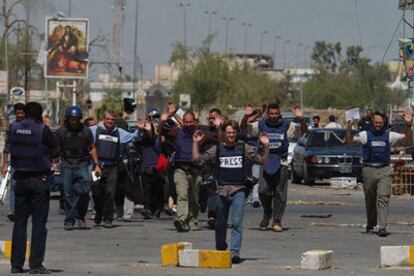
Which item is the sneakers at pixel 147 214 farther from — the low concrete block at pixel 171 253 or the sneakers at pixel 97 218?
the low concrete block at pixel 171 253

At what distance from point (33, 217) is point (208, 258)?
2051 mm

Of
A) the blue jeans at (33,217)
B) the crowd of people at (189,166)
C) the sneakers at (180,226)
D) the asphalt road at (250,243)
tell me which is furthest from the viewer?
the sneakers at (180,226)

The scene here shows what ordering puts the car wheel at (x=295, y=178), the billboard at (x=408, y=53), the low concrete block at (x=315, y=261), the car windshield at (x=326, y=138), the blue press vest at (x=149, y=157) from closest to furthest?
the low concrete block at (x=315, y=261) → the blue press vest at (x=149, y=157) → the car windshield at (x=326, y=138) → the car wheel at (x=295, y=178) → the billboard at (x=408, y=53)

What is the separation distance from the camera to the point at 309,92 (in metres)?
131

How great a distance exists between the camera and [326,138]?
38062 mm

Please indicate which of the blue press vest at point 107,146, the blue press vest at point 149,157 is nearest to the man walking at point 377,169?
the blue press vest at point 107,146

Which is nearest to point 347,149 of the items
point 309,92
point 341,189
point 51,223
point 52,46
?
point 341,189

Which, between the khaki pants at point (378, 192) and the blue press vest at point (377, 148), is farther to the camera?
the blue press vest at point (377, 148)

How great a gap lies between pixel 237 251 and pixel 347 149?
21550mm

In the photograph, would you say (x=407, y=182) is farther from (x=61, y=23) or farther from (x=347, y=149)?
(x=61, y=23)

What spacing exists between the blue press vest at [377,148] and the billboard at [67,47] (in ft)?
141

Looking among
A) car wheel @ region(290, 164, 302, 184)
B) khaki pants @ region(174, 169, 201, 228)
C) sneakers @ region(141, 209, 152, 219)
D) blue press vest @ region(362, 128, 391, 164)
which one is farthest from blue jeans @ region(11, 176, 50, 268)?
car wheel @ region(290, 164, 302, 184)

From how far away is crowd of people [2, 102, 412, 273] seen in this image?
16.4 meters

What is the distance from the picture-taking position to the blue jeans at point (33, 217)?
14883 millimetres
